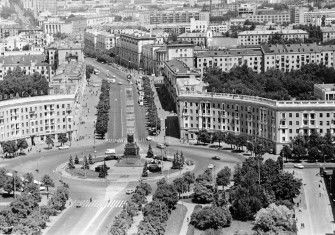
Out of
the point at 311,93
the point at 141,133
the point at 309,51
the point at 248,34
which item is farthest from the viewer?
the point at 248,34

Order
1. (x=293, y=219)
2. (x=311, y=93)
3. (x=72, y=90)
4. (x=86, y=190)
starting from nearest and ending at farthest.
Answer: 1. (x=293, y=219)
2. (x=86, y=190)
3. (x=72, y=90)
4. (x=311, y=93)

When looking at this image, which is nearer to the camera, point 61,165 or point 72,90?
point 61,165

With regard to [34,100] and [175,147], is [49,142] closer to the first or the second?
[34,100]

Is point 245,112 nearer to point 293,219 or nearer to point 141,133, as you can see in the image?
point 141,133

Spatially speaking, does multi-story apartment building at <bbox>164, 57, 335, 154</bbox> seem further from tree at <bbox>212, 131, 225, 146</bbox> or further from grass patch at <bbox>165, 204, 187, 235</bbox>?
grass patch at <bbox>165, 204, 187, 235</bbox>

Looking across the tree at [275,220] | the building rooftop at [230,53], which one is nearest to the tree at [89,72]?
the building rooftop at [230,53]

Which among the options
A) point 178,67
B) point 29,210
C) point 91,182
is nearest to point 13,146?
point 91,182

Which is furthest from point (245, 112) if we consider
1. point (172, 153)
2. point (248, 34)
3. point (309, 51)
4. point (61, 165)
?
point (248, 34)
